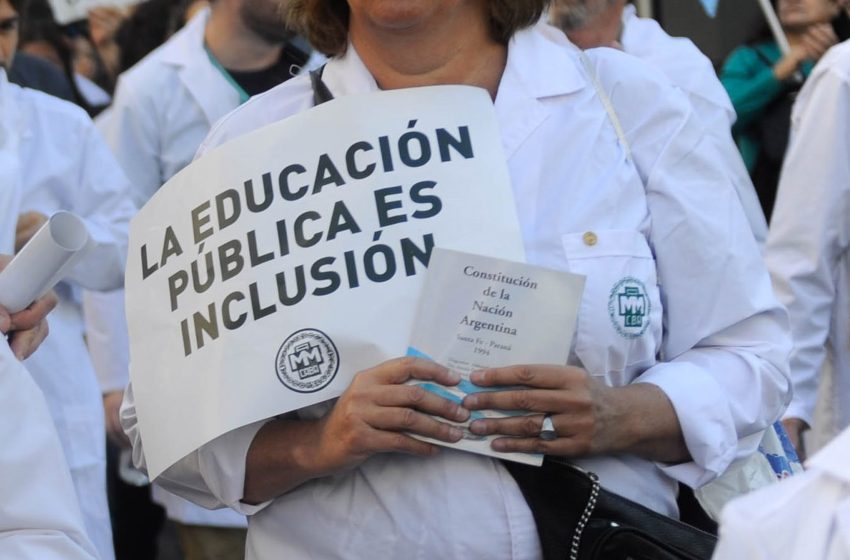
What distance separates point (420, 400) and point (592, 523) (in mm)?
305

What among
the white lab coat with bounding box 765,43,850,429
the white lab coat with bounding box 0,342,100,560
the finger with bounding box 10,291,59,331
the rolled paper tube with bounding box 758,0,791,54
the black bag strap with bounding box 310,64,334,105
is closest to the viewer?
the white lab coat with bounding box 0,342,100,560

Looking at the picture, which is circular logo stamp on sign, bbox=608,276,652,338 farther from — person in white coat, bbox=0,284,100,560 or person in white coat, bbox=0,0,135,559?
person in white coat, bbox=0,0,135,559

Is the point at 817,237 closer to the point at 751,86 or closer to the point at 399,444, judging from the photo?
the point at 399,444

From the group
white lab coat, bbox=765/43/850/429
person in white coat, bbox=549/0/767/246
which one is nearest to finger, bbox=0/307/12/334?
white lab coat, bbox=765/43/850/429

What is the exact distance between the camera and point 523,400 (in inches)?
93.7

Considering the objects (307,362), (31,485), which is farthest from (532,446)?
(31,485)

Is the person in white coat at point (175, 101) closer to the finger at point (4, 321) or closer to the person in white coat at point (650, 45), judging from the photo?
the person in white coat at point (650, 45)

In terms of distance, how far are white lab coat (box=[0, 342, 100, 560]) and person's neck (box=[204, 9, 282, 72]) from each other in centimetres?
302

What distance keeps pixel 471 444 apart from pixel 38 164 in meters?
2.25

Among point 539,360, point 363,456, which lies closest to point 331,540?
point 363,456

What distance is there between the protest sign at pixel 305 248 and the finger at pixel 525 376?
0.45 ft

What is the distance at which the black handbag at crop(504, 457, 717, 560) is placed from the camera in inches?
93.2

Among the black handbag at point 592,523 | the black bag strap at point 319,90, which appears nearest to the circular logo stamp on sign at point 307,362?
the black handbag at point 592,523

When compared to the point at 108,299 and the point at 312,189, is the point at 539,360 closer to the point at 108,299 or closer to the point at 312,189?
the point at 312,189
